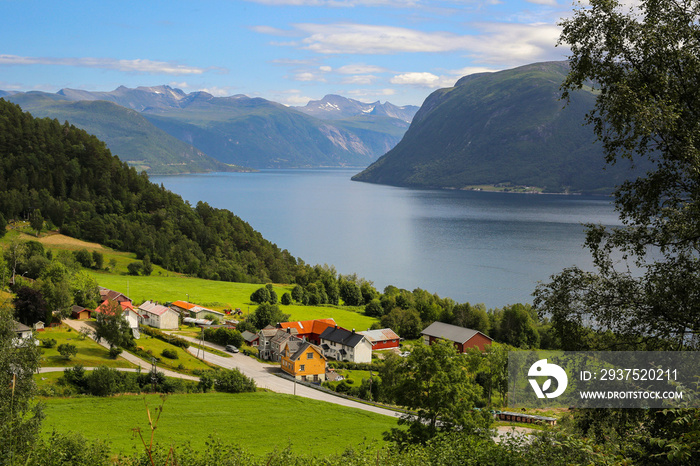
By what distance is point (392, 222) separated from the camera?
144 m

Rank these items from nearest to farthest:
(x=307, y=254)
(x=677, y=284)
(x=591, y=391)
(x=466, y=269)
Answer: (x=677, y=284)
(x=591, y=391)
(x=466, y=269)
(x=307, y=254)

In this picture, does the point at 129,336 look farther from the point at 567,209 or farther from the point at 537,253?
the point at 567,209

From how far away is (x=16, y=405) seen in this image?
1084cm

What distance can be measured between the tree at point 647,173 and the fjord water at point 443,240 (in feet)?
169

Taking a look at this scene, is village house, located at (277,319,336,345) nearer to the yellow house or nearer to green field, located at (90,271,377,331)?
green field, located at (90,271,377,331)

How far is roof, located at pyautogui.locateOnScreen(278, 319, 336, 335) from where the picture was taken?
56.5m

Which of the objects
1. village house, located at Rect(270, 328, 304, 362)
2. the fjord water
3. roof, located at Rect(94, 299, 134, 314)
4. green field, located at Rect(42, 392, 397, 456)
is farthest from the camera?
the fjord water

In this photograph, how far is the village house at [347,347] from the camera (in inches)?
2009

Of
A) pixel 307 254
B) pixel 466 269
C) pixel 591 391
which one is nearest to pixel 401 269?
pixel 466 269

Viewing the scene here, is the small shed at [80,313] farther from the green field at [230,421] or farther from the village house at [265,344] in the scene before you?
the green field at [230,421]

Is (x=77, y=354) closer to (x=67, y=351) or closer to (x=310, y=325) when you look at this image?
(x=67, y=351)

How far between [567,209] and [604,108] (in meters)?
170

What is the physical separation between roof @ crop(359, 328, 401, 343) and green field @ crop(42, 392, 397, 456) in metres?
22.2

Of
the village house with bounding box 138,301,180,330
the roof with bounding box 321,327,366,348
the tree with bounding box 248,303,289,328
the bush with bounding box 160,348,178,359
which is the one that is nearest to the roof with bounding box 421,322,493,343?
the roof with bounding box 321,327,366,348
